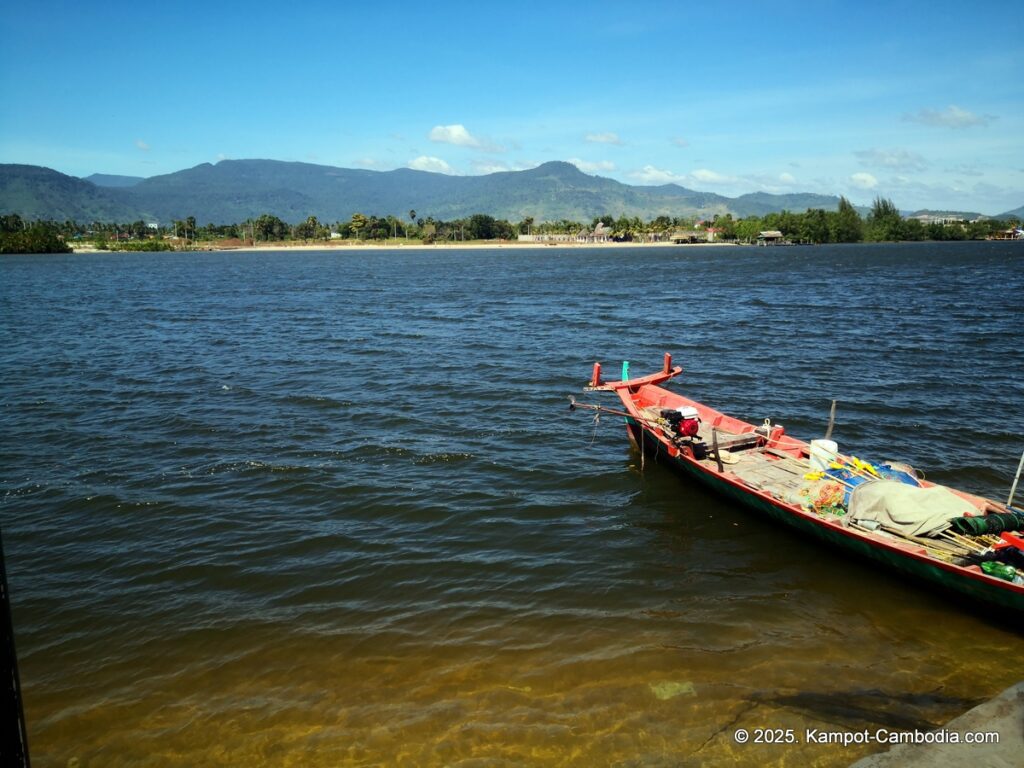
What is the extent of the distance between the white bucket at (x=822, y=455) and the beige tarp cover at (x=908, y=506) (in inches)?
74.7

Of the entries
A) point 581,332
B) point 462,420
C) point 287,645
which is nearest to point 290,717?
point 287,645

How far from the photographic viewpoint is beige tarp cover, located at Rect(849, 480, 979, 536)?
42.9 feet

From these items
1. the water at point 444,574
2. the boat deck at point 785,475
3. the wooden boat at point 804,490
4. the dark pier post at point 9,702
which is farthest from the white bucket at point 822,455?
the dark pier post at point 9,702

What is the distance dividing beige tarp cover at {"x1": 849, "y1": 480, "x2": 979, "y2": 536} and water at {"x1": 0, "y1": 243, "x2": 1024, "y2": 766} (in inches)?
45.8

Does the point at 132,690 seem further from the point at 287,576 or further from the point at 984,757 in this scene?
the point at 984,757

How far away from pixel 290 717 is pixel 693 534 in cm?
979

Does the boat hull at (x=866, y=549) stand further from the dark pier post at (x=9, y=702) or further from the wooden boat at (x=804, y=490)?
the dark pier post at (x=9, y=702)

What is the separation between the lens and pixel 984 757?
7.40 metres

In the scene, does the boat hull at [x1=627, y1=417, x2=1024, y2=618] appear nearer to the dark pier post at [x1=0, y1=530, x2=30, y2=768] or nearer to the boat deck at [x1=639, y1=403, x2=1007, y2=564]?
the boat deck at [x1=639, y1=403, x2=1007, y2=564]

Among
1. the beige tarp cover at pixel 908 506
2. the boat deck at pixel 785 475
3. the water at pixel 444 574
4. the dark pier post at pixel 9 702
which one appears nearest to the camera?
the dark pier post at pixel 9 702

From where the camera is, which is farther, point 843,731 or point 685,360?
point 685,360

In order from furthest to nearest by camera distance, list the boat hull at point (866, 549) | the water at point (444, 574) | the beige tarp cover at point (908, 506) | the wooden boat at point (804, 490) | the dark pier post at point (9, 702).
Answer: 1. the beige tarp cover at point (908, 506)
2. the wooden boat at point (804, 490)
3. the boat hull at point (866, 549)
4. the water at point (444, 574)
5. the dark pier post at point (9, 702)

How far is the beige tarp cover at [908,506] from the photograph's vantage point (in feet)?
42.9

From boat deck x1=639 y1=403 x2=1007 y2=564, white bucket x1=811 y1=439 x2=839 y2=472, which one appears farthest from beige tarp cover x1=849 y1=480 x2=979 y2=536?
white bucket x1=811 y1=439 x2=839 y2=472
